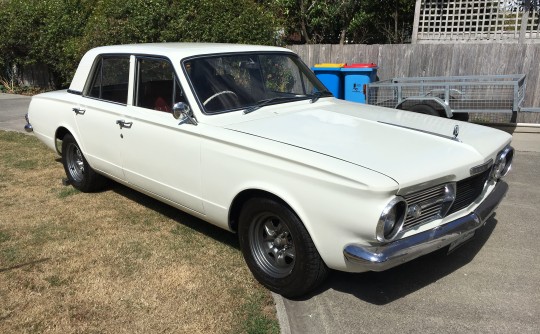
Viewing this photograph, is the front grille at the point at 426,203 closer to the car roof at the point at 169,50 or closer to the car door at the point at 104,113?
the car roof at the point at 169,50

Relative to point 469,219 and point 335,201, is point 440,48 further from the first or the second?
point 335,201

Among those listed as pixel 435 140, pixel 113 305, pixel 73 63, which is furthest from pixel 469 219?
pixel 73 63

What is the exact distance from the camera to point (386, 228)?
297cm

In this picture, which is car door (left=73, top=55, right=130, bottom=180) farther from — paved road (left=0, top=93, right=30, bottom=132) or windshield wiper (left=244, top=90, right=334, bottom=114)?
paved road (left=0, top=93, right=30, bottom=132)

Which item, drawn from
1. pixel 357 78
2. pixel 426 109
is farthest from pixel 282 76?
pixel 357 78

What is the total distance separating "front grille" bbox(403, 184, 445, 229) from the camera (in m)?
3.09

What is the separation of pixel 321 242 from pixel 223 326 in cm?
86

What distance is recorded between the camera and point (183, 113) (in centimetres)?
398

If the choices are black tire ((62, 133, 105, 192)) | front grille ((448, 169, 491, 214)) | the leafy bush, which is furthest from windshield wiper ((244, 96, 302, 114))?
the leafy bush

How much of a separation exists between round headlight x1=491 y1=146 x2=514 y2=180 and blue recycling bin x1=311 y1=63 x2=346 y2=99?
5237mm

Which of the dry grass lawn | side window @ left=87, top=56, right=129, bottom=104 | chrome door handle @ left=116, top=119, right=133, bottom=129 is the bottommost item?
the dry grass lawn

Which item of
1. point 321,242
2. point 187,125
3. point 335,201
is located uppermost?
point 187,125

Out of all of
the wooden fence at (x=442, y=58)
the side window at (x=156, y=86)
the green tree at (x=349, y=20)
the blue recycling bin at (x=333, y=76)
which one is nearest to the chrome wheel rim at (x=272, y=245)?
the side window at (x=156, y=86)

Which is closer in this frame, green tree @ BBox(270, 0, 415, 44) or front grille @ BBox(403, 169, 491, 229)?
front grille @ BBox(403, 169, 491, 229)
